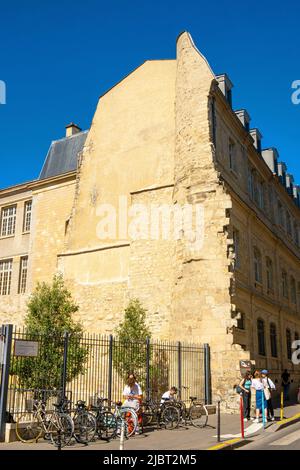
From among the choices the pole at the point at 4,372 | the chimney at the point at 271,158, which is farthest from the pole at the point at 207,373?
the chimney at the point at 271,158

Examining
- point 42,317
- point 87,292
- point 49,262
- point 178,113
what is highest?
point 178,113

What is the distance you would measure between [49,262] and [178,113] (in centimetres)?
1027

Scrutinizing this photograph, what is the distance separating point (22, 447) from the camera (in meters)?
9.12

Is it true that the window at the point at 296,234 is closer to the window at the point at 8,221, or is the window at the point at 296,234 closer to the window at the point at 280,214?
the window at the point at 280,214

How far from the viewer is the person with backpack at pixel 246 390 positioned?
13828 mm

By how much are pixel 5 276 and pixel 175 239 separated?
1261 cm

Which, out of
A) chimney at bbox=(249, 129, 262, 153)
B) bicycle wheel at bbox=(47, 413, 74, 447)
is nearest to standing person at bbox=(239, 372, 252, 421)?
bicycle wheel at bbox=(47, 413, 74, 447)

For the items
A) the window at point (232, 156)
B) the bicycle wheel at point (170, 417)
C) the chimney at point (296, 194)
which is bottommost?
the bicycle wheel at point (170, 417)

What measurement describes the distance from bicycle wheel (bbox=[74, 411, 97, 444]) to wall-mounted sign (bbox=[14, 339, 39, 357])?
5.58 feet

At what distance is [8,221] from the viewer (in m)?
29.1

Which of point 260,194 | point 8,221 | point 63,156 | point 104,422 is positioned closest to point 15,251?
point 8,221

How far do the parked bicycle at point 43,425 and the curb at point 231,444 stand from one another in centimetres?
290

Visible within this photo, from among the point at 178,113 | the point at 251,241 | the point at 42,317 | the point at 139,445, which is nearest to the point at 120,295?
the point at 42,317
